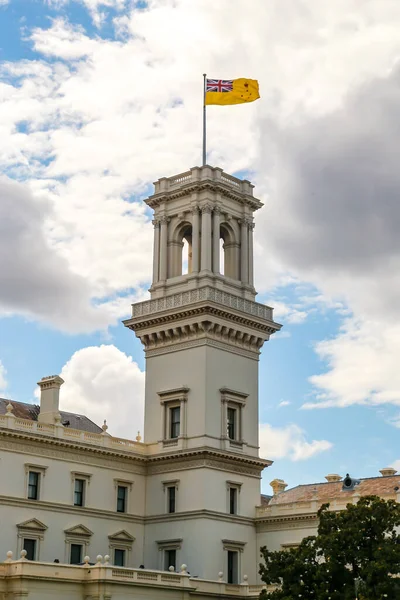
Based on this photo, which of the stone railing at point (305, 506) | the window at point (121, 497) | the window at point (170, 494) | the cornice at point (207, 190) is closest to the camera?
the stone railing at point (305, 506)

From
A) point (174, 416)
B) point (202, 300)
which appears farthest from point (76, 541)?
point (202, 300)

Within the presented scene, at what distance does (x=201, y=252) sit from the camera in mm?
68250

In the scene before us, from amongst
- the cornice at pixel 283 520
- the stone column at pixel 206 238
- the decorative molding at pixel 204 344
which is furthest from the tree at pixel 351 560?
the stone column at pixel 206 238

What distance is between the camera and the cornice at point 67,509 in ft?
189

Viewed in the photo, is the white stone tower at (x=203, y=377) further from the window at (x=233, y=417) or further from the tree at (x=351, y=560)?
the tree at (x=351, y=560)

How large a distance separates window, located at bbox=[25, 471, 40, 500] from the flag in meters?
27.1

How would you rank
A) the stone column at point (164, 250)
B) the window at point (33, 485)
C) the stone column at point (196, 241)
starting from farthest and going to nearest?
the stone column at point (164, 250), the stone column at point (196, 241), the window at point (33, 485)

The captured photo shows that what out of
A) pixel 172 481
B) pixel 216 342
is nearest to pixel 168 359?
pixel 216 342

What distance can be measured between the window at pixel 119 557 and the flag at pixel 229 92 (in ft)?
96.6

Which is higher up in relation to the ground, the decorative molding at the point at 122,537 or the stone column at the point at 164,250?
the stone column at the point at 164,250

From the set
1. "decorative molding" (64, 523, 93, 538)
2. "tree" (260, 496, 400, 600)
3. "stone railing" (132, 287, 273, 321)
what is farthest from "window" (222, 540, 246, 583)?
"stone railing" (132, 287, 273, 321)

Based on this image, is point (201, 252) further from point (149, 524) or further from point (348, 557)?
point (348, 557)

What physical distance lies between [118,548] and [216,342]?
45.9 ft

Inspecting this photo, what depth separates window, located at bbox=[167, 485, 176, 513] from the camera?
212 ft
